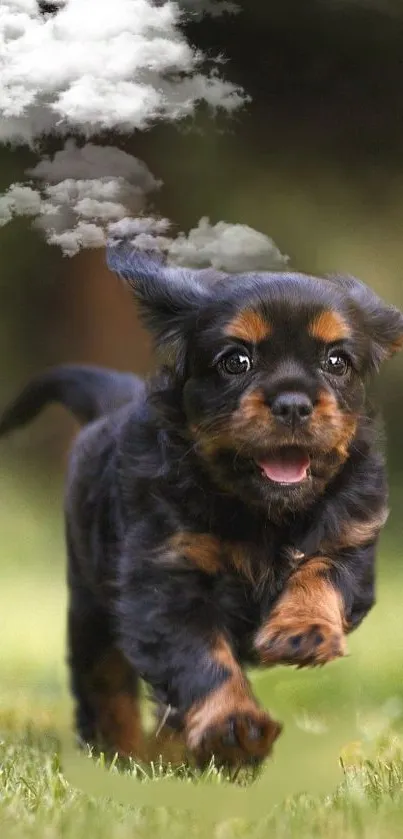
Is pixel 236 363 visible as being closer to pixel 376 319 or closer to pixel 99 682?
pixel 376 319

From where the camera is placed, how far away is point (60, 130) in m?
2.54

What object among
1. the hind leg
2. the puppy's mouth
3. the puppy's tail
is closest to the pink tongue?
the puppy's mouth

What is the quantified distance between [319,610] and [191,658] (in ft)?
→ 0.93

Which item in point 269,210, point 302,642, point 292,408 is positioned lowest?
point 302,642

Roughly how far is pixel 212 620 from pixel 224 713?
27 cm

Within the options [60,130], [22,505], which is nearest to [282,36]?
[60,130]

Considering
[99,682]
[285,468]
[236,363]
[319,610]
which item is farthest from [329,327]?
[99,682]

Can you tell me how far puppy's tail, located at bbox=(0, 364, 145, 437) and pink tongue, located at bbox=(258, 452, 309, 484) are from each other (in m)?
0.47

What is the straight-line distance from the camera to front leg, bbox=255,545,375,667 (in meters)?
2.19

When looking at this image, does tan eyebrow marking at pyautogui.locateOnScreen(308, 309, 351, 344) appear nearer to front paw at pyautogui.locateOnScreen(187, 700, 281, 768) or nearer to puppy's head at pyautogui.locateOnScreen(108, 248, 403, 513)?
puppy's head at pyautogui.locateOnScreen(108, 248, 403, 513)

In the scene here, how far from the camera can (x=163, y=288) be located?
250cm

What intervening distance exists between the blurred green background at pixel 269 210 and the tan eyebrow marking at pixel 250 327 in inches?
13.4

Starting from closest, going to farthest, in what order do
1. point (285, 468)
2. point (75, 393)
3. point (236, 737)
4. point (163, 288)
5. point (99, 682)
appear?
point (236, 737) < point (285, 468) < point (163, 288) < point (75, 393) < point (99, 682)

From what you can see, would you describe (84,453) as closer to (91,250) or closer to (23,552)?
(23,552)
